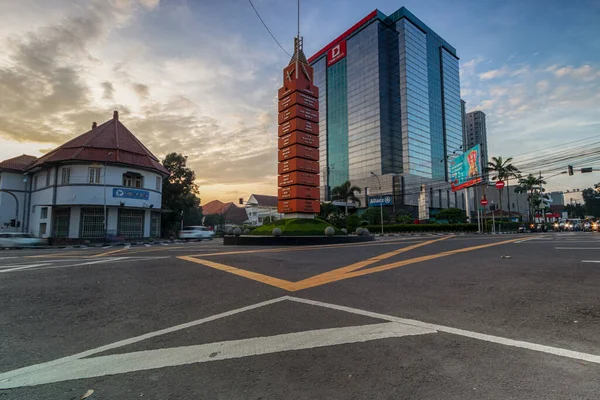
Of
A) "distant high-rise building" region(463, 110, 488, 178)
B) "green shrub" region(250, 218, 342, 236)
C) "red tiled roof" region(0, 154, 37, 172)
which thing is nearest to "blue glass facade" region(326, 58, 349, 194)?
"green shrub" region(250, 218, 342, 236)

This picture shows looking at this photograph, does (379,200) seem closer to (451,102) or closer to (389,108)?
(389,108)

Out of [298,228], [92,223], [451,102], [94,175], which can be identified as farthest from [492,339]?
[451,102]

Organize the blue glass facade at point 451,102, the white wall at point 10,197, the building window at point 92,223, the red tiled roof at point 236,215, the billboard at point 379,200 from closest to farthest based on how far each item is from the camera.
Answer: the building window at point 92,223, the white wall at point 10,197, the billboard at point 379,200, the blue glass facade at point 451,102, the red tiled roof at point 236,215

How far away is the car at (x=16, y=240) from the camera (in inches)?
832

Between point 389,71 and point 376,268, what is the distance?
86.1 meters

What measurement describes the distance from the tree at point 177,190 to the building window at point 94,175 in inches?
456

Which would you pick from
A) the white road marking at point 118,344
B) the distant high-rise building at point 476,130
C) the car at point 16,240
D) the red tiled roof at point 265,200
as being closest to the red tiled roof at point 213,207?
the red tiled roof at point 265,200

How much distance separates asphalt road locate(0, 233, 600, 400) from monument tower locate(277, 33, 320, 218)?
19623 millimetres

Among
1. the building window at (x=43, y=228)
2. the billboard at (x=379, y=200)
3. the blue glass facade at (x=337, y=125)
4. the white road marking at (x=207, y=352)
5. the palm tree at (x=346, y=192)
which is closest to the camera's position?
the white road marking at (x=207, y=352)

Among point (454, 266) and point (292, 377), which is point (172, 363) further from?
point (454, 266)

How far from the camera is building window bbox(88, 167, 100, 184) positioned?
28641mm

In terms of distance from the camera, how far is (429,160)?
8319 centimetres

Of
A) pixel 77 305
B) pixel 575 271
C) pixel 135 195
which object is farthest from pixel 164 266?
pixel 135 195

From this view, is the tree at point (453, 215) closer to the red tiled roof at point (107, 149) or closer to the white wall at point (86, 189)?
the red tiled roof at point (107, 149)
